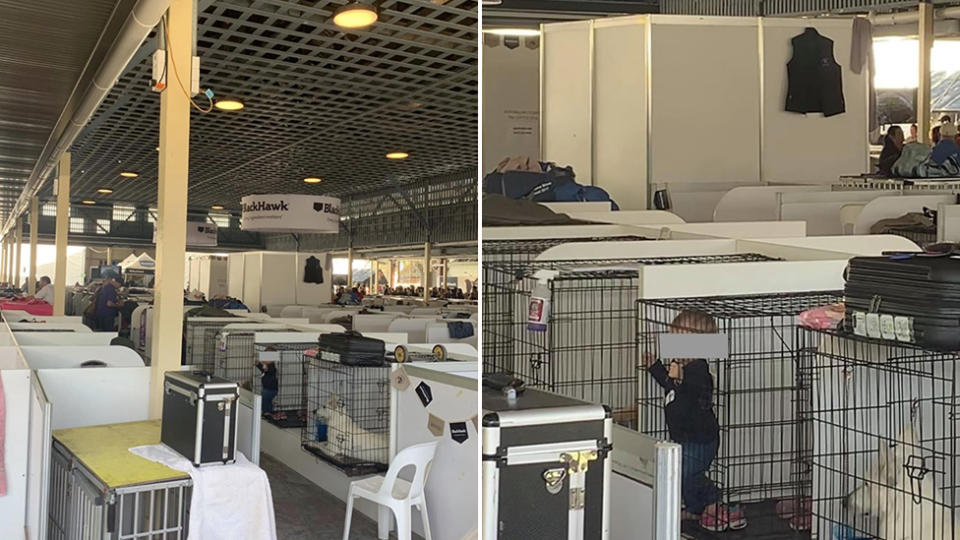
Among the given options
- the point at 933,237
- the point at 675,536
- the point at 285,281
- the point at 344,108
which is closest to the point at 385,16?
the point at 344,108

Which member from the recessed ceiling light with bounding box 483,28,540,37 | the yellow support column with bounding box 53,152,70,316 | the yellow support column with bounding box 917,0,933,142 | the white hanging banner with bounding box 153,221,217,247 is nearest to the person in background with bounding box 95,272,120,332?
the yellow support column with bounding box 53,152,70,316

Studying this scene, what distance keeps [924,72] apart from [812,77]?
10.6 ft

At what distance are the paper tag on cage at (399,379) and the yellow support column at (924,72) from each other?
6.45 m

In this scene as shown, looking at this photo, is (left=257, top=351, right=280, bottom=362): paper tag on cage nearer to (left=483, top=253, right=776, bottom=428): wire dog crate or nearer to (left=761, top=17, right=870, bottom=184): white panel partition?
(left=483, top=253, right=776, bottom=428): wire dog crate

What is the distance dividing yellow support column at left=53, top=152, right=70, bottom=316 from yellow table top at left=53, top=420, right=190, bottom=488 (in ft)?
22.6

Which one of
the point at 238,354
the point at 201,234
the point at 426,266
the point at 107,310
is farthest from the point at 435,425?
the point at 201,234

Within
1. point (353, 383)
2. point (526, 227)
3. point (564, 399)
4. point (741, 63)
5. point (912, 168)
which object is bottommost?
point (353, 383)

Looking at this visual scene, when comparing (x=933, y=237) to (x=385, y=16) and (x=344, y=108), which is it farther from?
(x=344, y=108)

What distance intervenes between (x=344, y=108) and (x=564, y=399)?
23.4 feet

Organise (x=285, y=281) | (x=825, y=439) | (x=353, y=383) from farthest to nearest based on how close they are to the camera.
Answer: (x=285, y=281) < (x=353, y=383) < (x=825, y=439)

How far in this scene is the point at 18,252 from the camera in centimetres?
1986

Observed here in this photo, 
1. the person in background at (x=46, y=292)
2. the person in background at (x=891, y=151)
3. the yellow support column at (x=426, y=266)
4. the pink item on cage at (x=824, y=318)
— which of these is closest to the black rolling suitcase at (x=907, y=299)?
the pink item on cage at (x=824, y=318)

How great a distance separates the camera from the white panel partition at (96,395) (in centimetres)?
398

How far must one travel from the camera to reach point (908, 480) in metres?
2.35
